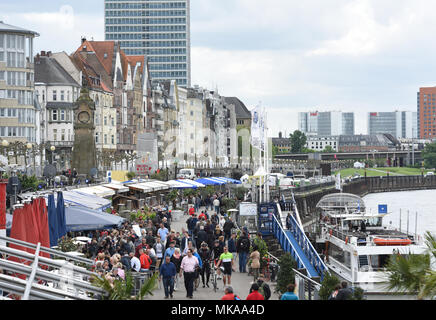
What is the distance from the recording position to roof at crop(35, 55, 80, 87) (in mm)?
108312

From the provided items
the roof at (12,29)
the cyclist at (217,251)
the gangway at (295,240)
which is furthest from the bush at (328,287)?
the roof at (12,29)

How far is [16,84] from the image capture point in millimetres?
92750

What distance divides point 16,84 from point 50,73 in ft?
54.3

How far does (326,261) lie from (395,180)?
154 meters

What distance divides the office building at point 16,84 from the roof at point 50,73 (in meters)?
13.3

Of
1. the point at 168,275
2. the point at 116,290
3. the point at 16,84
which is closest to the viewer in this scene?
the point at 116,290

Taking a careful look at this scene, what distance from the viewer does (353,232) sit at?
128ft

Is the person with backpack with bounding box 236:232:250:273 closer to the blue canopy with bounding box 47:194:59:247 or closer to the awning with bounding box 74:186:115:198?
the blue canopy with bounding box 47:194:59:247

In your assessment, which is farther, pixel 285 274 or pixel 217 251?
pixel 217 251

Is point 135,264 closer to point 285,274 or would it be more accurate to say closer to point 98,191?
point 285,274

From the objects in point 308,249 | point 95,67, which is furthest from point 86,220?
point 95,67

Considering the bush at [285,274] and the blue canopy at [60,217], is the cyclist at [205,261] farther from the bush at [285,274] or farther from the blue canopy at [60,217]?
the blue canopy at [60,217]
